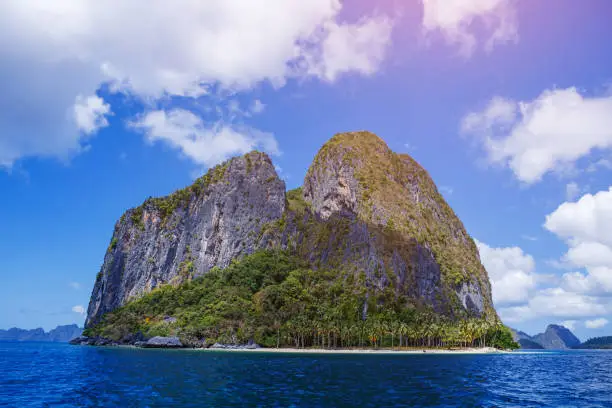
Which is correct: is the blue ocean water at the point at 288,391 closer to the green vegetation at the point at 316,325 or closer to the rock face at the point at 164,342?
the green vegetation at the point at 316,325

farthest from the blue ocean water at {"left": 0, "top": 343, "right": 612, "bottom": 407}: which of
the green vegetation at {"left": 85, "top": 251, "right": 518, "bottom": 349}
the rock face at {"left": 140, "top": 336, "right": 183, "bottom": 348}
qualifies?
the rock face at {"left": 140, "top": 336, "right": 183, "bottom": 348}

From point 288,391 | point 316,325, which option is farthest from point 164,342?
point 288,391

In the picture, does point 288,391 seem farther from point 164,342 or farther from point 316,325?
point 164,342

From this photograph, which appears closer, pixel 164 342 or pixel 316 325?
pixel 316 325

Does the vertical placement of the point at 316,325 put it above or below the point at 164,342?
above

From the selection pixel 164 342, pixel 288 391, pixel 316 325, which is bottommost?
pixel 164 342

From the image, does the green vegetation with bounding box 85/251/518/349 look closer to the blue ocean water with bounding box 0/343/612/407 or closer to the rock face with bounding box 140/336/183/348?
the rock face with bounding box 140/336/183/348

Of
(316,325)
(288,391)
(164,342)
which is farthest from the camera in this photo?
(164,342)

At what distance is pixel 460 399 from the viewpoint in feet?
129

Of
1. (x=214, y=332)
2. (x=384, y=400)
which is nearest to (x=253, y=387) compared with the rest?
(x=384, y=400)

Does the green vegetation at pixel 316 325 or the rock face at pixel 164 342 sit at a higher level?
the green vegetation at pixel 316 325

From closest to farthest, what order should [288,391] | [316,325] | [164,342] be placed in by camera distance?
[288,391] < [316,325] < [164,342]

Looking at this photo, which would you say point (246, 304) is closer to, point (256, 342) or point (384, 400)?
point (256, 342)

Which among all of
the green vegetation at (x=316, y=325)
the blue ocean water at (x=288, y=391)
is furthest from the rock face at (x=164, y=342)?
the blue ocean water at (x=288, y=391)
